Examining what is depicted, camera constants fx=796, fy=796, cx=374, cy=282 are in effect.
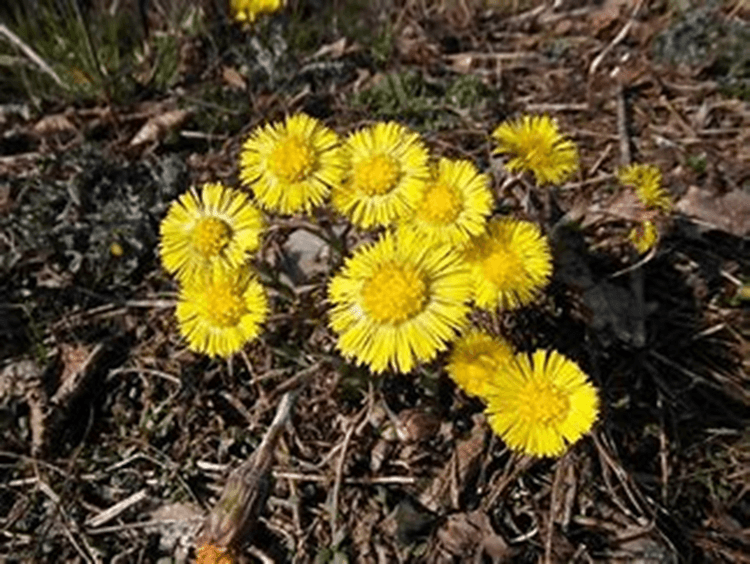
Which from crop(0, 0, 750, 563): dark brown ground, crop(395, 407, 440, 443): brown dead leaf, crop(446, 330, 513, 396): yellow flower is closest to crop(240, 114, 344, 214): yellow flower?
crop(0, 0, 750, 563): dark brown ground

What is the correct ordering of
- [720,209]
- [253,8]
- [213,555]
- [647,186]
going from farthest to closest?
1. [253,8]
2. [720,209]
3. [647,186]
4. [213,555]

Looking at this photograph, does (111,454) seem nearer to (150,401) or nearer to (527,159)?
(150,401)

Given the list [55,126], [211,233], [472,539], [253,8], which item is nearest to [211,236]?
[211,233]

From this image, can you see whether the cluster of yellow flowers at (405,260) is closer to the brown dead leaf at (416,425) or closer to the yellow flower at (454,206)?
the yellow flower at (454,206)

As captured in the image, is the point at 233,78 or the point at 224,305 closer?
the point at 224,305

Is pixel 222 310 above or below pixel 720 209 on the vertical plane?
below

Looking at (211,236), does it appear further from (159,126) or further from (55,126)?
(55,126)

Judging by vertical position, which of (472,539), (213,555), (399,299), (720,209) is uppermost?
(720,209)
